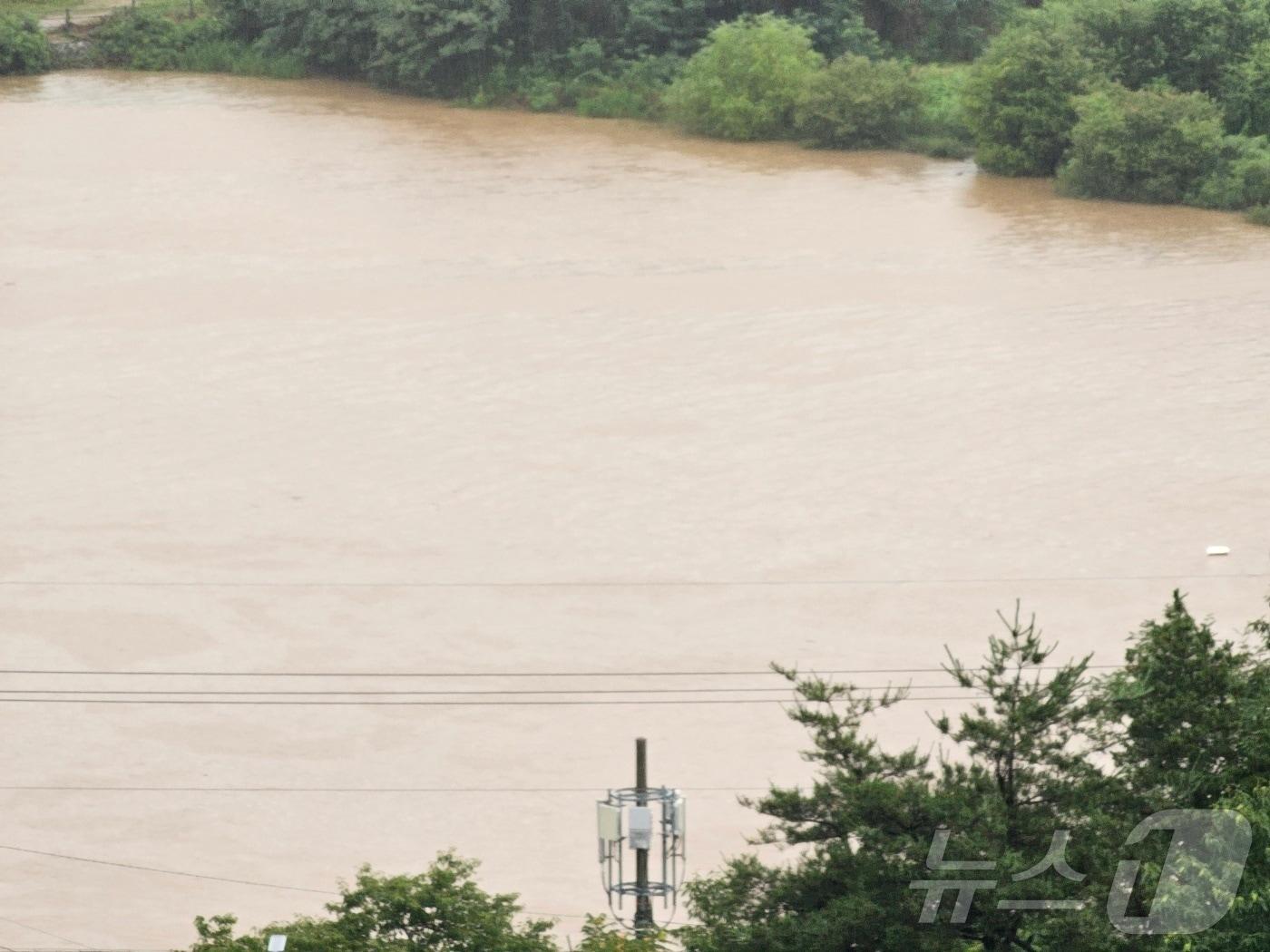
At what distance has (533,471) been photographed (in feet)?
72.8

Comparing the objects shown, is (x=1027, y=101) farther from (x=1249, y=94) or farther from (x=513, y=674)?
(x=513, y=674)

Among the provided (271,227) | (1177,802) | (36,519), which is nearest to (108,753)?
(36,519)

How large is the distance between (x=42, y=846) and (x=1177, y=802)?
8674mm

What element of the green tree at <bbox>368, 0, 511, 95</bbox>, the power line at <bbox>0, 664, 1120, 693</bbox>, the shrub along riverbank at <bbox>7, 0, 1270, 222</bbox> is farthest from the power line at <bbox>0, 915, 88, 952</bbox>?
the green tree at <bbox>368, 0, 511, 95</bbox>

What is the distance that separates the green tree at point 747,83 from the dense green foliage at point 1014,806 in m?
27.7

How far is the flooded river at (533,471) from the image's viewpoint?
1562 cm

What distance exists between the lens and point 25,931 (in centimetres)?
1336

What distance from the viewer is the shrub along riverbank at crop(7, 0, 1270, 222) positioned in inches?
1278

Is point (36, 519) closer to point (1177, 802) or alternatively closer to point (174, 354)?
point (174, 354)

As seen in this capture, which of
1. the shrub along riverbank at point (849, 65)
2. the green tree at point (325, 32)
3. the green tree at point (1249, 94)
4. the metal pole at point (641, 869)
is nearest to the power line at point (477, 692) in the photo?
the metal pole at point (641, 869)

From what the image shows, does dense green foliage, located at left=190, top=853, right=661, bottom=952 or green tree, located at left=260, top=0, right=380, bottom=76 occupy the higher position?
green tree, located at left=260, top=0, right=380, bottom=76

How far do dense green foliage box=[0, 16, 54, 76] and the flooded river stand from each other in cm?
838

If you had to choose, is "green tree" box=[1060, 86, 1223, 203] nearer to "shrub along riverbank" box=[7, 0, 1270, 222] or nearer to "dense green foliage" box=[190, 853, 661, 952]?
"shrub along riverbank" box=[7, 0, 1270, 222]

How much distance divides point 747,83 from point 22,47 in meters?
16.9
